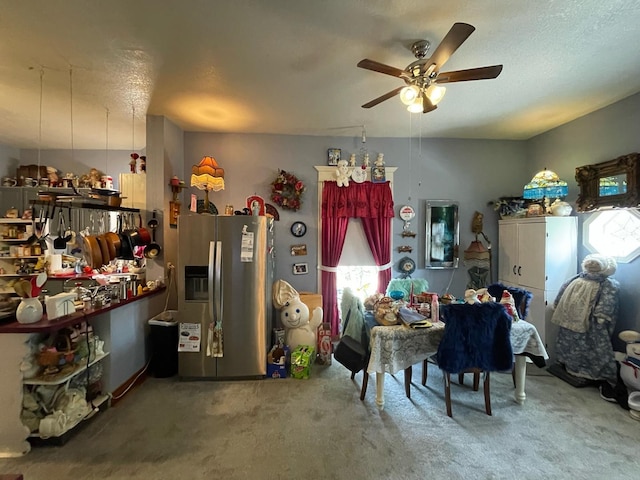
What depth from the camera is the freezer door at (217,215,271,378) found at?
3.15 m

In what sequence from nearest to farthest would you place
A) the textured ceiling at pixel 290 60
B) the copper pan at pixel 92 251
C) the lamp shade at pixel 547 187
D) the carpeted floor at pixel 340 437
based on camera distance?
the textured ceiling at pixel 290 60, the carpeted floor at pixel 340 437, the copper pan at pixel 92 251, the lamp shade at pixel 547 187

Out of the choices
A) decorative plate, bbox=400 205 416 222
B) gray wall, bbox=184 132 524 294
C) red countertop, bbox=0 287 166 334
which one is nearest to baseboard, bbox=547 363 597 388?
gray wall, bbox=184 132 524 294

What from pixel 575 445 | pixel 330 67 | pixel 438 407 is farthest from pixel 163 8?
pixel 575 445

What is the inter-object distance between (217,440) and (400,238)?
3.11 m

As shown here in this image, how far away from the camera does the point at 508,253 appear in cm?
410

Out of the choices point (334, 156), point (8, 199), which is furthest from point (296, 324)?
point (8, 199)

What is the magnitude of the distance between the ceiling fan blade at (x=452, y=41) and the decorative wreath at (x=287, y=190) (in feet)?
7.76

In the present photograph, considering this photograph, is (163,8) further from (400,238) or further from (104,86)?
(400,238)

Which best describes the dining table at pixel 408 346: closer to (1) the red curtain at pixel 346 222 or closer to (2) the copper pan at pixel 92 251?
(1) the red curtain at pixel 346 222

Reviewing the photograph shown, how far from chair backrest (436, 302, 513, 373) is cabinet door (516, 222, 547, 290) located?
1.44 meters

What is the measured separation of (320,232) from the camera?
14.0ft

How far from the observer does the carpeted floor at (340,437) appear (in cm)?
199

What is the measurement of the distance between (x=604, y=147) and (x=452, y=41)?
2717mm

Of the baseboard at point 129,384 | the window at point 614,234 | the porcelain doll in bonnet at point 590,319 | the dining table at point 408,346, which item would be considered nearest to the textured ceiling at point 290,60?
the window at point 614,234
